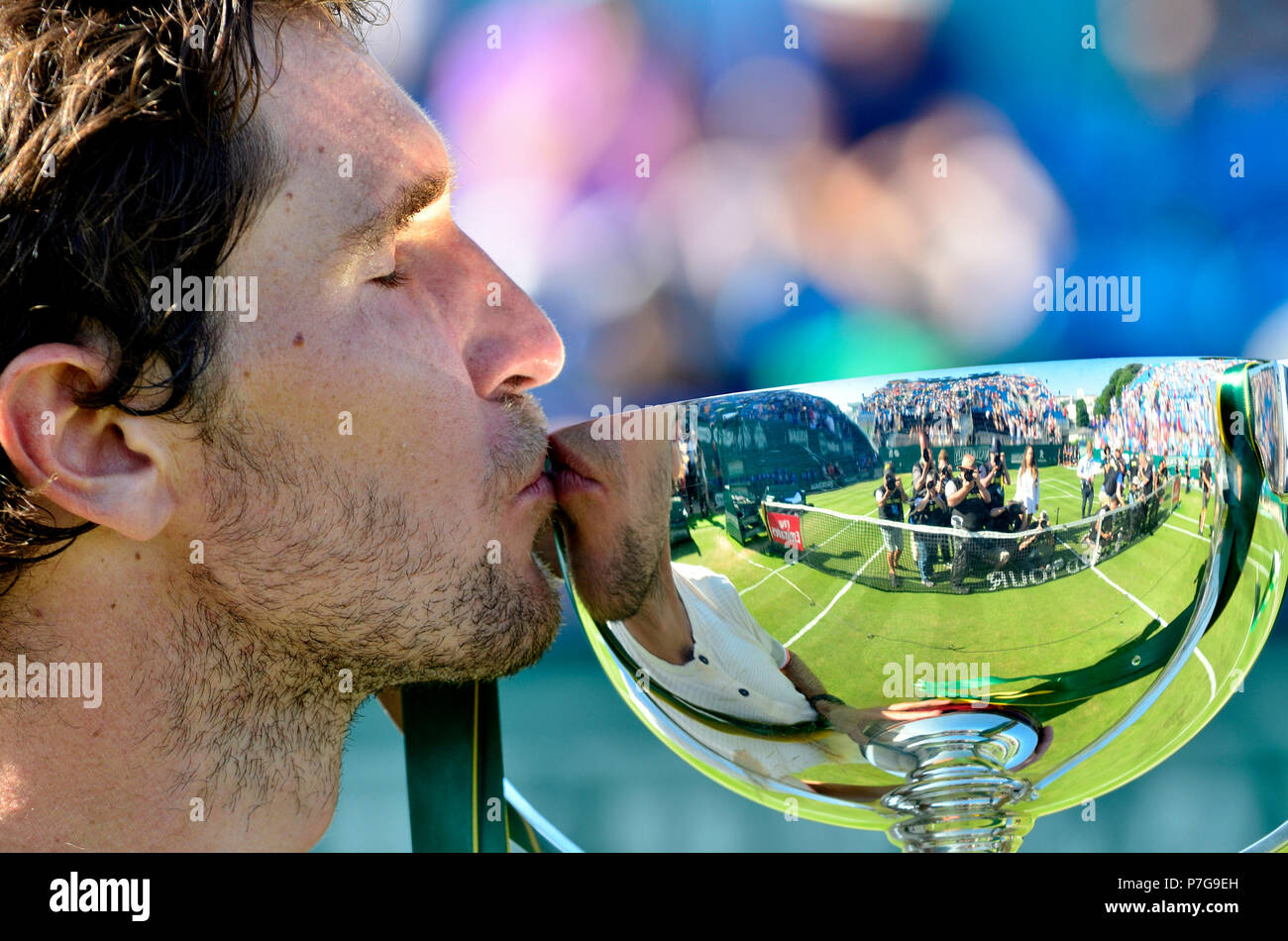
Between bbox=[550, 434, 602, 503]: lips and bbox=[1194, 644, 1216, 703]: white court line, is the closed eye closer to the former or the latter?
bbox=[550, 434, 602, 503]: lips

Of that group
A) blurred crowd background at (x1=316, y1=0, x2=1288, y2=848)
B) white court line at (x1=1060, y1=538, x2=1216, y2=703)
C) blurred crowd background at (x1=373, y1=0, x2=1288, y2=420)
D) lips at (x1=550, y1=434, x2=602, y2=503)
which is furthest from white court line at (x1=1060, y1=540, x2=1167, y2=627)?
blurred crowd background at (x1=373, y1=0, x2=1288, y2=420)

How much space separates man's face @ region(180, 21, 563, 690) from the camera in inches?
28.9

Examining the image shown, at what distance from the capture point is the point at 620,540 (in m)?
0.64

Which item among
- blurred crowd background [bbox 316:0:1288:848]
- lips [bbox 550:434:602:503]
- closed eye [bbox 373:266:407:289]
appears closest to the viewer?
lips [bbox 550:434:602:503]

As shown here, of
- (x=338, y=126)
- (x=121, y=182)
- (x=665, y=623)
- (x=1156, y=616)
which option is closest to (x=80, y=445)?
(x=121, y=182)

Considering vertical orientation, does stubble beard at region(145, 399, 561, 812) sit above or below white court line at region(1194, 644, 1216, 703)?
above

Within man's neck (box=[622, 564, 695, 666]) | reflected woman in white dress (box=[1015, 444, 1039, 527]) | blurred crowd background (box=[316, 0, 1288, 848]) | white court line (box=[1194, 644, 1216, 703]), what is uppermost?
blurred crowd background (box=[316, 0, 1288, 848])

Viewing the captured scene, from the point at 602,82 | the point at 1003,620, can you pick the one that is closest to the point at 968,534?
the point at 1003,620

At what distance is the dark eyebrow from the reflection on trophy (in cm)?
22

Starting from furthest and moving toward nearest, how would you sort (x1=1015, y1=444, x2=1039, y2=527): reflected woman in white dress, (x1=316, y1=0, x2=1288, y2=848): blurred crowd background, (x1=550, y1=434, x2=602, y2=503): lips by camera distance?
(x1=316, y1=0, x2=1288, y2=848): blurred crowd background, (x1=550, y1=434, x2=602, y2=503): lips, (x1=1015, y1=444, x2=1039, y2=527): reflected woman in white dress

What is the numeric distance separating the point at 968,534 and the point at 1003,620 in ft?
0.18

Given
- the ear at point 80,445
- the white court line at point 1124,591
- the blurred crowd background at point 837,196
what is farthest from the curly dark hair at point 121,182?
the blurred crowd background at point 837,196

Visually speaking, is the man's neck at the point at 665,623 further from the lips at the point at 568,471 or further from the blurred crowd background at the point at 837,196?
the blurred crowd background at the point at 837,196

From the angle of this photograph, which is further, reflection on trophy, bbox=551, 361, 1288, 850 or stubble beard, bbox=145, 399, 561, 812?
stubble beard, bbox=145, 399, 561, 812
